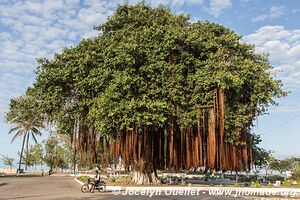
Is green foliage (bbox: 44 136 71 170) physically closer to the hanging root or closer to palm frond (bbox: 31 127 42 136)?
palm frond (bbox: 31 127 42 136)

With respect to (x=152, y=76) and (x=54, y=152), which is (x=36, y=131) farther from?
(x=152, y=76)

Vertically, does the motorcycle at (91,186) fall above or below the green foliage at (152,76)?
below

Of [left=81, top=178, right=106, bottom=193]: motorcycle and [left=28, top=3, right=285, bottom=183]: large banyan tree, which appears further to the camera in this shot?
[left=28, top=3, right=285, bottom=183]: large banyan tree

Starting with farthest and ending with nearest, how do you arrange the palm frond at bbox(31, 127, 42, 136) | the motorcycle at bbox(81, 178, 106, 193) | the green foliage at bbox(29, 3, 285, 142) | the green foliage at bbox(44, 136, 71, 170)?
the green foliage at bbox(44, 136, 71, 170)
the palm frond at bbox(31, 127, 42, 136)
the green foliage at bbox(29, 3, 285, 142)
the motorcycle at bbox(81, 178, 106, 193)

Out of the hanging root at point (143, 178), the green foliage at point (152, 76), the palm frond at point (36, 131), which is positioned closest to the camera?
the green foliage at point (152, 76)

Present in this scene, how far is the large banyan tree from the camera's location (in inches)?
858

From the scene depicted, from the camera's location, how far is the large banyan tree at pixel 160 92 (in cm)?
2180

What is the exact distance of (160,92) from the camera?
73.8 ft

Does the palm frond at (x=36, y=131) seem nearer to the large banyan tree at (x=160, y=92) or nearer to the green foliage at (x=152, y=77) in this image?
the green foliage at (x=152, y=77)

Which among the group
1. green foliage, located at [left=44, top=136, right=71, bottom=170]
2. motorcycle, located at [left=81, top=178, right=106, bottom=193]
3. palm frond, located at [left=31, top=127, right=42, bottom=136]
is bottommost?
motorcycle, located at [left=81, top=178, right=106, bottom=193]

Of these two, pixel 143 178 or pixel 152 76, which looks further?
pixel 143 178

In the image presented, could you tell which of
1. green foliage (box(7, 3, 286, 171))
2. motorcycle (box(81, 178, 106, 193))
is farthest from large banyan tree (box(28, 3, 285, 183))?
motorcycle (box(81, 178, 106, 193))

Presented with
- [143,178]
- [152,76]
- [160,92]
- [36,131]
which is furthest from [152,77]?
[36,131]

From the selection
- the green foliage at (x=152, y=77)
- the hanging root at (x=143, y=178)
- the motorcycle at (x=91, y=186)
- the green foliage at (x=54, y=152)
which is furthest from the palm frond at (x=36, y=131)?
the motorcycle at (x=91, y=186)
